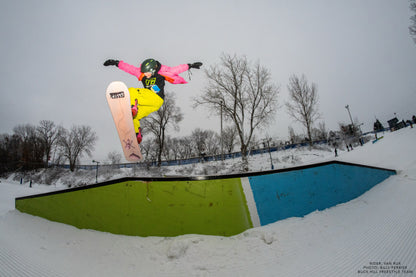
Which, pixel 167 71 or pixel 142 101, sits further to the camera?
pixel 167 71

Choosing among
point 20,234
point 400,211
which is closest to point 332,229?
point 400,211

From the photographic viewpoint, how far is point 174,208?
2.67 m

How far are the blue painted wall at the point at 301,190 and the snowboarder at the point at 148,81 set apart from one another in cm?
334

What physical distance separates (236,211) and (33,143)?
40034 mm

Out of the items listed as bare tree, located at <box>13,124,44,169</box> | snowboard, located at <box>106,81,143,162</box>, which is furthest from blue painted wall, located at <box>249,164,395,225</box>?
bare tree, located at <box>13,124,44,169</box>

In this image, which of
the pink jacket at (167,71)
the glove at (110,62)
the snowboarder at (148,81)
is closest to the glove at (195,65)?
the snowboarder at (148,81)

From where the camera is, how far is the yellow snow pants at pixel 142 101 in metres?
4.00

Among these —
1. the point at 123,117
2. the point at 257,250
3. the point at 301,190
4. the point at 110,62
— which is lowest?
the point at 257,250

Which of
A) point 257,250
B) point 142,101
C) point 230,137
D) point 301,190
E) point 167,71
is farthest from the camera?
point 230,137

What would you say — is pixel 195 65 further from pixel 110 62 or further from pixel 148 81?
pixel 110 62

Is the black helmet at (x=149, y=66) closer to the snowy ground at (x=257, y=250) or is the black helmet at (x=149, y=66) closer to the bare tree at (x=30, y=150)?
the snowy ground at (x=257, y=250)

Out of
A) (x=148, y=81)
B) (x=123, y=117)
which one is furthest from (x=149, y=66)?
(x=123, y=117)

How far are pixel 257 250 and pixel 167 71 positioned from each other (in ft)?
15.7

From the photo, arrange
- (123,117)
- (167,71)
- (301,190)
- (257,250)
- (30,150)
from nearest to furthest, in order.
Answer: (257,250) < (301,190) < (123,117) < (167,71) < (30,150)
